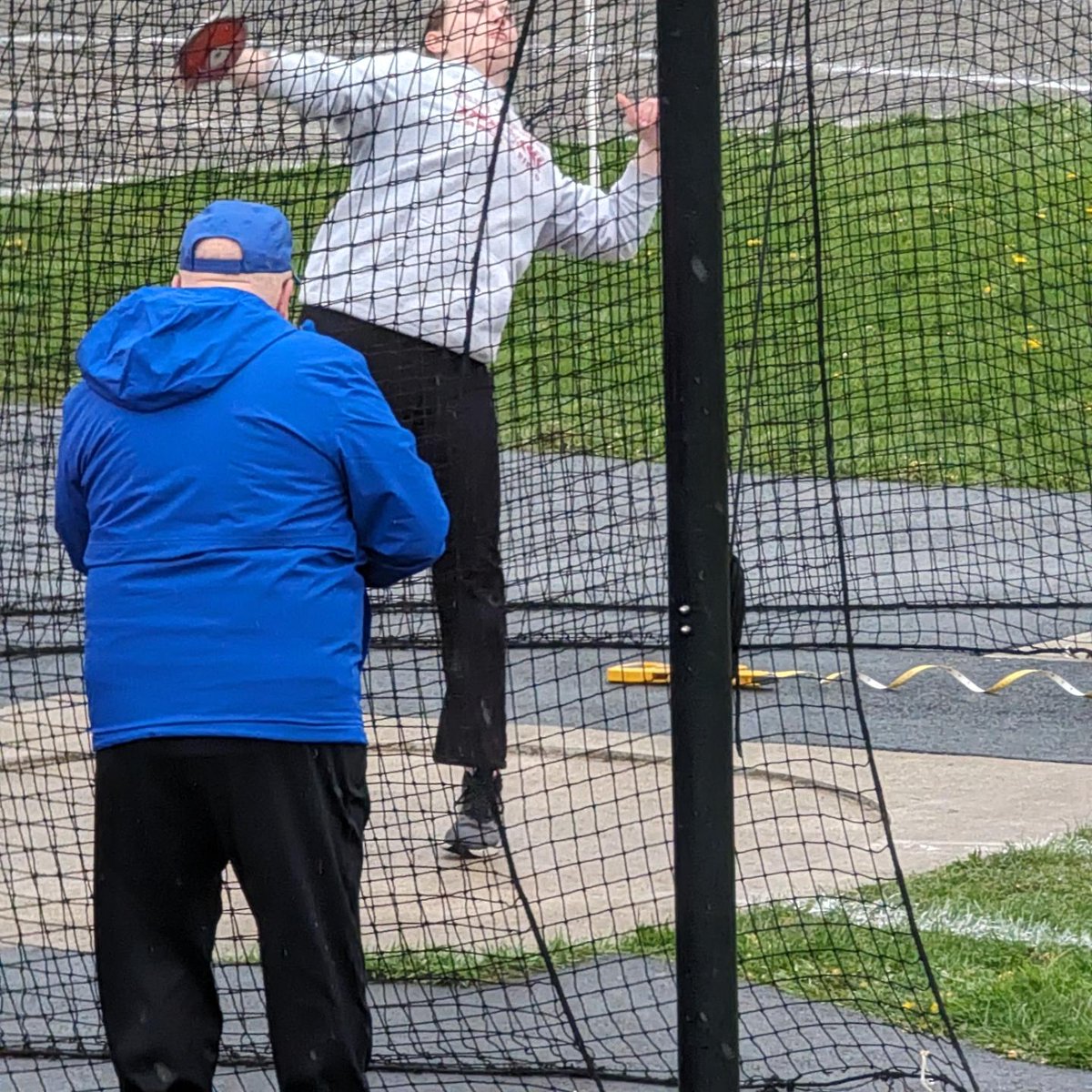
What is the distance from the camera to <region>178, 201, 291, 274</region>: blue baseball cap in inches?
137

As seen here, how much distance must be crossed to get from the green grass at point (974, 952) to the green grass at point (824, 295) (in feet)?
3.69

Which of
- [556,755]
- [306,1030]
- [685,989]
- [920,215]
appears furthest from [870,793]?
[920,215]

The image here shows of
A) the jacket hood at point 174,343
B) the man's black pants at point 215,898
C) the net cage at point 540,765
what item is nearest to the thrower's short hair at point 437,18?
the net cage at point 540,765

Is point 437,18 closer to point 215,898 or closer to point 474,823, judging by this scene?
point 474,823

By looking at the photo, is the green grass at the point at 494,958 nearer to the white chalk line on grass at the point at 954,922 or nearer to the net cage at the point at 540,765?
the net cage at the point at 540,765

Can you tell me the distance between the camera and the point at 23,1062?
13.8 feet

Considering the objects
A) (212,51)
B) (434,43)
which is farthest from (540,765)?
(212,51)

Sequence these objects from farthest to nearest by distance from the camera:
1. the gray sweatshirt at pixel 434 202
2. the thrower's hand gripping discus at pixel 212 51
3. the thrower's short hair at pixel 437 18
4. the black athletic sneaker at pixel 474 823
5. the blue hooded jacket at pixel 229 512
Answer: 1. the black athletic sneaker at pixel 474 823
2. the thrower's short hair at pixel 437 18
3. the gray sweatshirt at pixel 434 202
4. the thrower's hand gripping discus at pixel 212 51
5. the blue hooded jacket at pixel 229 512

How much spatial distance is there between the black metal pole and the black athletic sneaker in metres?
2.43

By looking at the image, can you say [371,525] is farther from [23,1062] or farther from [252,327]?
[23,1062]

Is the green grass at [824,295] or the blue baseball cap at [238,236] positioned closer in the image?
the blue baseball cap at [238,236]

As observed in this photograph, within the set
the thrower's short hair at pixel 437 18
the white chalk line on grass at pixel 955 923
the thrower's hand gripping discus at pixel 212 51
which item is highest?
the thrower's short hair at pixel 437 18

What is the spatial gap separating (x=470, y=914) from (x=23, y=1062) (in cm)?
117

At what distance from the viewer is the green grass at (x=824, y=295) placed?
4.87m
